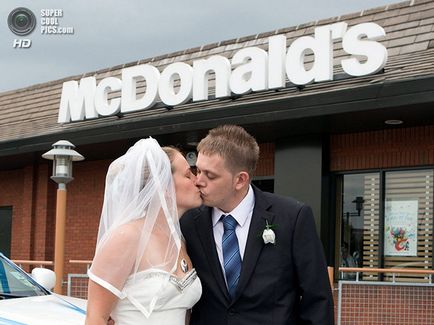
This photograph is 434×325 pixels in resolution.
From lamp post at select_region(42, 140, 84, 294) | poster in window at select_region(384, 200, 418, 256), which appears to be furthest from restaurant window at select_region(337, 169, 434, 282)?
lamp post at select_region(42, 140, 84, 294)

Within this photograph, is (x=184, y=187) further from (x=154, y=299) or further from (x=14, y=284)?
(x=14, y=284)

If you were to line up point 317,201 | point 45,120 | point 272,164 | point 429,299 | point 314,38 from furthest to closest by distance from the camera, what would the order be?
point 45,120 < point 272,164 < point 317,201 < point 314,38 < point 429,299

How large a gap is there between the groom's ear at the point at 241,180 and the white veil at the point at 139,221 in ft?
0.99

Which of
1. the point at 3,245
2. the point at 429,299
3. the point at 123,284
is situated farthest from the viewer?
the point at 3,245

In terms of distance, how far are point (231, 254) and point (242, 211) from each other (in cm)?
20

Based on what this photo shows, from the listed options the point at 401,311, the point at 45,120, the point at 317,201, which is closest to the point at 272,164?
the point at 317,201

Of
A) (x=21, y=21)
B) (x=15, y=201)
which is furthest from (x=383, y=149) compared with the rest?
(x=21, y=21)

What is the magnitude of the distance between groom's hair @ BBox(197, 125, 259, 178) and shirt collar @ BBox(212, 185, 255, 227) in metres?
0.16

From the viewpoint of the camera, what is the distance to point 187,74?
1225cm

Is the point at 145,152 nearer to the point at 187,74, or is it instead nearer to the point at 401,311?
the point at 401,311

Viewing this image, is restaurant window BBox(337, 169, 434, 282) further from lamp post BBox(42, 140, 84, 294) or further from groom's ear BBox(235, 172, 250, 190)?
groom's ear BBox(235, 172, 250, 190)

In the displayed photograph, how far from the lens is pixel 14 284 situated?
219 inches

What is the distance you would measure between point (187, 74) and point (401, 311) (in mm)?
5342

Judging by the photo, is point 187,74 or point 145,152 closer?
point 145,152
